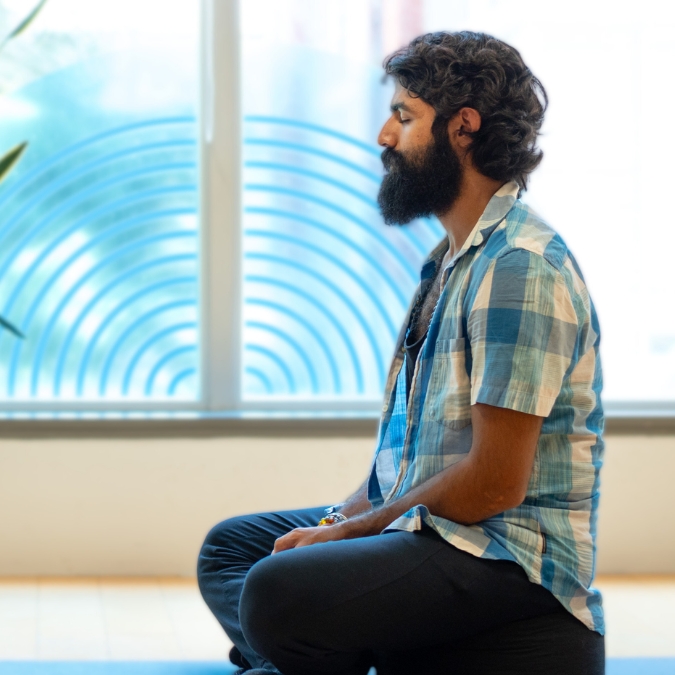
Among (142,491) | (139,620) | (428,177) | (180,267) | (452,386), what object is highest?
(428,177)

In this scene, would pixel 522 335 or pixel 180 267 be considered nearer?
pixel 522 335

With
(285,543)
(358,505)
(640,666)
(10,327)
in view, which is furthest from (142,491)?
(640,666)

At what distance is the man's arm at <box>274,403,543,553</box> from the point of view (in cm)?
149

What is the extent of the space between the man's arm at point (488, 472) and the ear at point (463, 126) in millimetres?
Answer: 540

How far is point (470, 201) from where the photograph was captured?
1798 mm

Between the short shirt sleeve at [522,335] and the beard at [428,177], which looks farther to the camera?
the beard at [428,177]

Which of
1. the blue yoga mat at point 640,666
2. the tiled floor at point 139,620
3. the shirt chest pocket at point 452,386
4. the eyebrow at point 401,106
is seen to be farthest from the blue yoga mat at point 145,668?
the eyebrow at point 401,106

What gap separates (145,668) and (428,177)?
4.28ft

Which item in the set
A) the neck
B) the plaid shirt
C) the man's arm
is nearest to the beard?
the neck

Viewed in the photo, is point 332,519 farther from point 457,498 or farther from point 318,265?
point 318,265

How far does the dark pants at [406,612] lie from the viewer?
1.50 meters

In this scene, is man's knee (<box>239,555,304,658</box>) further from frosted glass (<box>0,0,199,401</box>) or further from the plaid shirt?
frosted glass (<box>0,0,199,401</box>)

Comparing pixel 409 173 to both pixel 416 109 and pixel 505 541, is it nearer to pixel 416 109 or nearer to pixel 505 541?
pixel 416 109

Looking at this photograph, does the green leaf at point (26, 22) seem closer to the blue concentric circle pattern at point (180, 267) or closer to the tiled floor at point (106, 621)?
the blue concentric circle pattern at point (180, 267)
